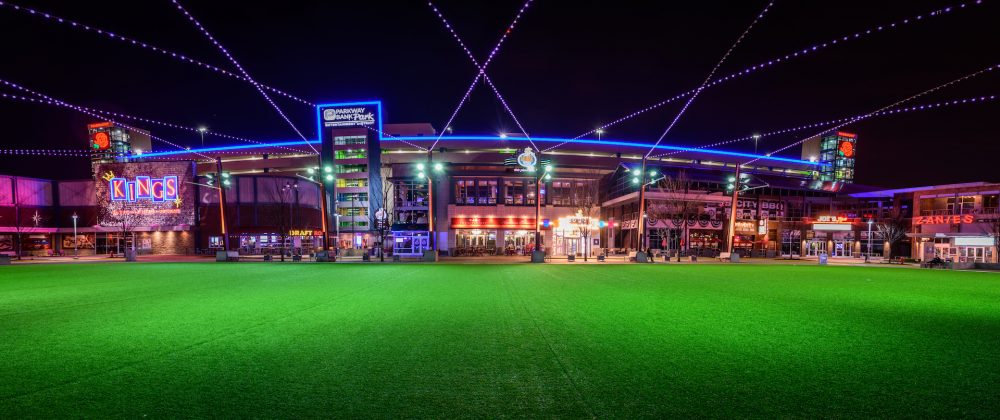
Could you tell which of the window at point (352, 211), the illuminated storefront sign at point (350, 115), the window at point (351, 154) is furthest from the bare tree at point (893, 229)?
the illuminated storefront sign at point (350, 115)

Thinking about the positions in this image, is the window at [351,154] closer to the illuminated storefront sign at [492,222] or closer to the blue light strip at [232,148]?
the blue light strip at [232,148]

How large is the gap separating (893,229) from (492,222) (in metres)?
43.1

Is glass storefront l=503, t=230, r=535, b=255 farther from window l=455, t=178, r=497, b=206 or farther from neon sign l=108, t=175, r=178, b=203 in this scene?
neon sign l=108, t=175, r=178, b=203

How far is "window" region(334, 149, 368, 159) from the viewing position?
5856 cm

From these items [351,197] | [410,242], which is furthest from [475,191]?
[351,197]

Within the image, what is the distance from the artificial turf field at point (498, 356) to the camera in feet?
15.4

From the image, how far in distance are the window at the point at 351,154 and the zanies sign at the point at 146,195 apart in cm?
1791

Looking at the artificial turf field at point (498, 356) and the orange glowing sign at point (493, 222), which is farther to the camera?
the orange glowing sign at point (493, 222)

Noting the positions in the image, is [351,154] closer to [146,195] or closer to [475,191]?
[475,191]

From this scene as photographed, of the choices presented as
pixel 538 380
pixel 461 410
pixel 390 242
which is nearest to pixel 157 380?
pixel 461 410

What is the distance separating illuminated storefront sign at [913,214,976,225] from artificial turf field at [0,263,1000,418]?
3673cm

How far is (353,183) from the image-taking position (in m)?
58.1

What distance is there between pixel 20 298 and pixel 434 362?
16.1 meters

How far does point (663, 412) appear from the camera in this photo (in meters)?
4.44
